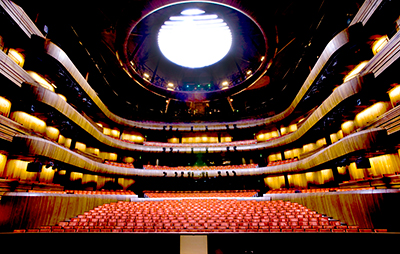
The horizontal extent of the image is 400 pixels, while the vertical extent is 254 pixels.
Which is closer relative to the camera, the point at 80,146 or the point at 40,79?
the point at 40,79

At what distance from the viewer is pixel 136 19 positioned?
10078 millimetres

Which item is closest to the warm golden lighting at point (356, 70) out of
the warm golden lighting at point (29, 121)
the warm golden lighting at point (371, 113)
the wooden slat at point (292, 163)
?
the warm golden lighting at point (371, 113)

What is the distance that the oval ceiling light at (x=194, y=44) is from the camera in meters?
15.0

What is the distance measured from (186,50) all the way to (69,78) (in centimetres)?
1023

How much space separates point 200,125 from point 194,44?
24.7ft

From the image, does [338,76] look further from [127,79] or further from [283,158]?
[127,79]

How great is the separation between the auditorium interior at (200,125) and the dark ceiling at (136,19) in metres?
0.10

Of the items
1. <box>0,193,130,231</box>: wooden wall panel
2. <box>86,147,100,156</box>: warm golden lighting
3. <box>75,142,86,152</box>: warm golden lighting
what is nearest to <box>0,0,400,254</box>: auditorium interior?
<box>0,193,130,231</box>: wooden wall panel

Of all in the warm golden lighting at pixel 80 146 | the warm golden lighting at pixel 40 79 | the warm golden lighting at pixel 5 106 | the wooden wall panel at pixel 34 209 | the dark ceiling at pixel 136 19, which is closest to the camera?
the wooden wall panel at pixel 34 209

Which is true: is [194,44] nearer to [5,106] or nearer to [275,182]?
[275,182]

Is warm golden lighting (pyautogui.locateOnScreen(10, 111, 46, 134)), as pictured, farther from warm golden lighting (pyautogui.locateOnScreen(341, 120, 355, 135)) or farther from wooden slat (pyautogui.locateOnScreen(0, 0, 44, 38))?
warm golden lighting (pyautogui.locateOnScreen(341, 120, 355, 135))

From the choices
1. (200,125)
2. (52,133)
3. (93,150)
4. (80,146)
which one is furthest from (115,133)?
(200,125)

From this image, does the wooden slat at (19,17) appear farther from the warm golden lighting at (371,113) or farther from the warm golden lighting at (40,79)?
the warm golden lighting at (371,113)

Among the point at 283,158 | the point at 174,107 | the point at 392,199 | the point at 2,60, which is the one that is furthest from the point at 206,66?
the point at 392,199
